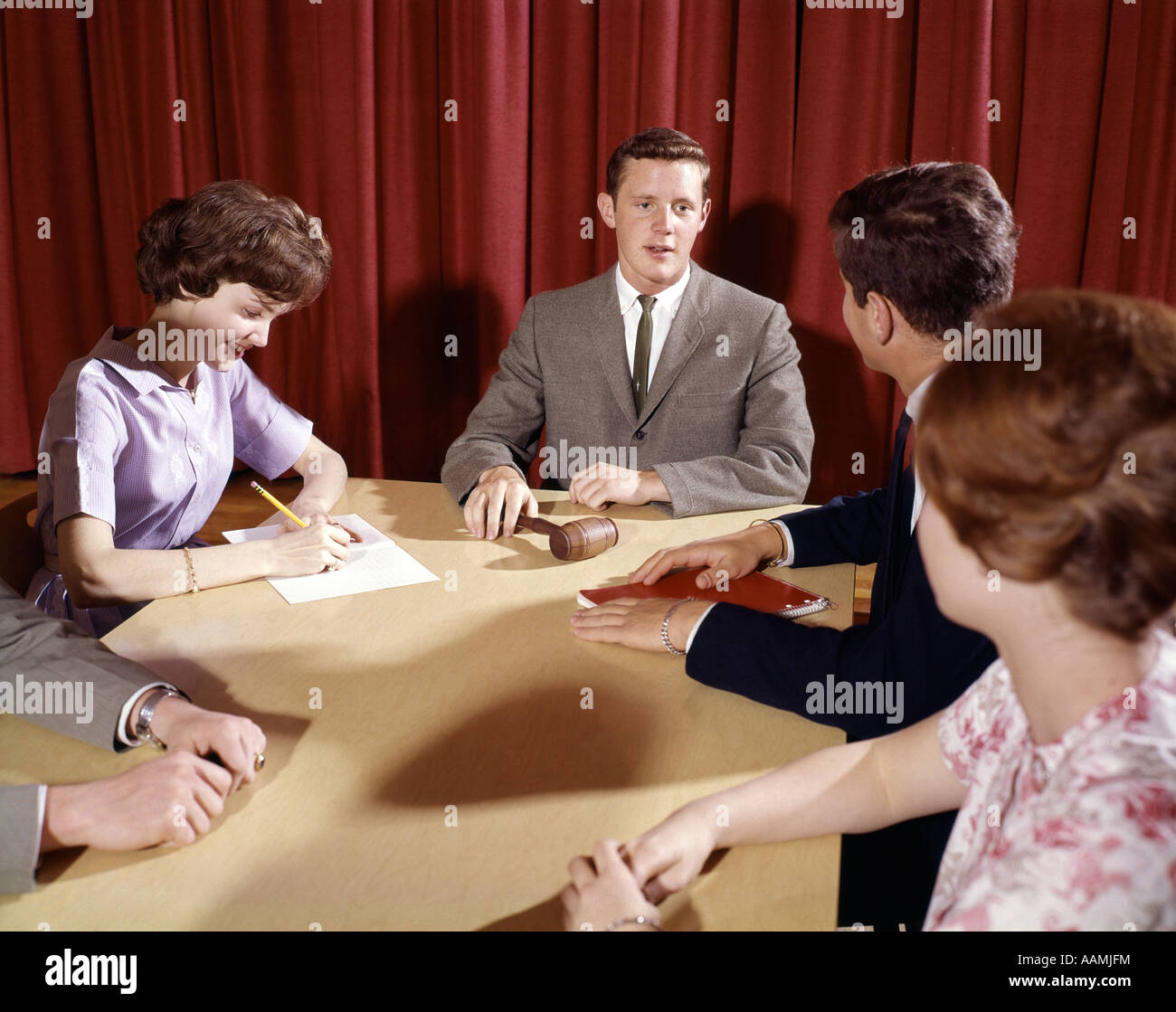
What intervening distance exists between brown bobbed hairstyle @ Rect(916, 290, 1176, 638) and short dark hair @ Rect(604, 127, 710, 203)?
1.81m

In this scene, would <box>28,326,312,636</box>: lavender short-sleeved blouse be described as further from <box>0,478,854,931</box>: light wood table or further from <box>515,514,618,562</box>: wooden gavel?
<box>515,514,618,562</box>: wooden gavel

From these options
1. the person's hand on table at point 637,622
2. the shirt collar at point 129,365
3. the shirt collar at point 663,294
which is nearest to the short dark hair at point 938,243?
the person's hand on table at point 637,622

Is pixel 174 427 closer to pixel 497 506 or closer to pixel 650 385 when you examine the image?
pixel 497 506

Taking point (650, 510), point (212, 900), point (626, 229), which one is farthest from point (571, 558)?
point (626, 229)

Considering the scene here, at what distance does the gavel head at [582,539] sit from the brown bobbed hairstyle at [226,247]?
2.39 feet

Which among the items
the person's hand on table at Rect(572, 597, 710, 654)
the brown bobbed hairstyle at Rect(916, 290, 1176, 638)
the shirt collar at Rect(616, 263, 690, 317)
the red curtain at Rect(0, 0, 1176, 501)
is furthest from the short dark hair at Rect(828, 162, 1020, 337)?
the red curtain at Rect(0, 0, 1176, 501)

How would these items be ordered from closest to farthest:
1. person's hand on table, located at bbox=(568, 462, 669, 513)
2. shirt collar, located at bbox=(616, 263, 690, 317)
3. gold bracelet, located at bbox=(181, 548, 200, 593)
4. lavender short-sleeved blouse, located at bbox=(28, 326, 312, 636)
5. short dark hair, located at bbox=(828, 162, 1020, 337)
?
short dark hair, located at bbox=(828, 162, 1020, 337)
gold bracelet, located at bbox=(181, 548, 200, 593)
lavender short-sleeved blouse, located at bbox=(28, 326, 312, 636)
person's hand on table, located at bbox=(568, 462, 669, 513)
shirt collar, located at bbox=(616, 263, 690, 317)

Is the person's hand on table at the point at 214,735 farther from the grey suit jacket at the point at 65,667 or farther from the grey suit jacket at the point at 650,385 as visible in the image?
the grey suit jacket at the point at 650,385

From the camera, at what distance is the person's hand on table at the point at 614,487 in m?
1.96

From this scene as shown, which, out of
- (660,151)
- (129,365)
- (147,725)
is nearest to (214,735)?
(147,725)

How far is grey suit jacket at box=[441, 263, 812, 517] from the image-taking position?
240 cm

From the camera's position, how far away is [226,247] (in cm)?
182

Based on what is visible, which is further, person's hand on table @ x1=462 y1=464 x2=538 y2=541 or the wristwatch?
person's hand on table @ x1=462 y1=464 x2=538 y2=541

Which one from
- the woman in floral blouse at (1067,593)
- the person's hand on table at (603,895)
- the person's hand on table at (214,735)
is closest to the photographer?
the woman in floral blouse at (1067,593)
